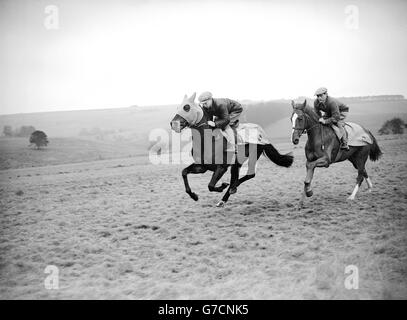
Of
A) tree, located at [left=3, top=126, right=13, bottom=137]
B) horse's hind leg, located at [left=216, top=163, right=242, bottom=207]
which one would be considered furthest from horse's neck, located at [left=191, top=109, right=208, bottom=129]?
tree, located at [left=3, top=126, right=13, bottom=137]

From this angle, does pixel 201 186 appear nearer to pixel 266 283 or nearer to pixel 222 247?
pixel 222 247

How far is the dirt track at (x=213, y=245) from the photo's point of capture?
3830 millimetres

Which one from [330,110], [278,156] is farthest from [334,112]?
[278,156]

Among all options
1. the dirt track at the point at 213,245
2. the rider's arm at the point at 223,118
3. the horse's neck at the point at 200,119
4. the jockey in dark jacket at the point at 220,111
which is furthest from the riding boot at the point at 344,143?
the horse's neck at the point at 200,119

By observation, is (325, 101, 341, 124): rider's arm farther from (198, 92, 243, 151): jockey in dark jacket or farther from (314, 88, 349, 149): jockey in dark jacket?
(198, 92, 243, 151): jockey in dark jacket

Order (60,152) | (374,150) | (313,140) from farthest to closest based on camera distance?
(60,152) → (374,150) → (313,140)

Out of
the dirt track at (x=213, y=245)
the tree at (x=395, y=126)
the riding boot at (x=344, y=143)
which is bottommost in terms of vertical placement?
the dirt track at (x=213, y=245)

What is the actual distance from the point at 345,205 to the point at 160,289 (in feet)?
15.0

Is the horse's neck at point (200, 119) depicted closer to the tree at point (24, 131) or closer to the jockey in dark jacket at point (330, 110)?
the jockey in dark jacket at point (330, 110)

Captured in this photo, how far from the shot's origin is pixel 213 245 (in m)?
5.04

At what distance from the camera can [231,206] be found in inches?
283

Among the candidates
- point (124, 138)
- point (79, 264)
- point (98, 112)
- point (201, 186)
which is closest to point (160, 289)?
point (79, 264)

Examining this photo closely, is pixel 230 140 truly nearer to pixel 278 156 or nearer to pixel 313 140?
pixel 278 156

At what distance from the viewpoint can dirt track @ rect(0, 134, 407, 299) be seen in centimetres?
383
